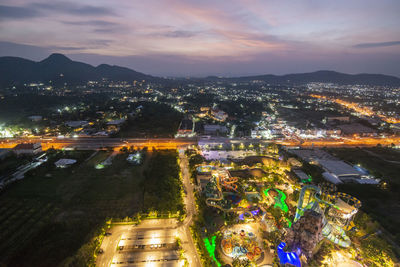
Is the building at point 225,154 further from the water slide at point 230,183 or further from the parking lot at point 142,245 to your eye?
the parking lot at point 142,245

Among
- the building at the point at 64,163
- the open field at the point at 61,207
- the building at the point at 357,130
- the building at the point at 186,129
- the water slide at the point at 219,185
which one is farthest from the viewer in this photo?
the building at the point at 357,130

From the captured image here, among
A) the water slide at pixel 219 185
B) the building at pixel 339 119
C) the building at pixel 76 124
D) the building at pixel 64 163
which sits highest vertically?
the building at pixel 339 119

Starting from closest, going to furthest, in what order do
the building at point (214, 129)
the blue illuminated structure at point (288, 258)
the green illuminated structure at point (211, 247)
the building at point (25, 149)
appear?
1. the blue illuminated structure at point (288, 258)
2. the green illuminated structure at point (211, 247)
3. the building at point (25, 149)
4. the building at point (214, 129)

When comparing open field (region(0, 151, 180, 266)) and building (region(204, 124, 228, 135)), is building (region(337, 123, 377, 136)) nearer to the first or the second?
building (region(204, 124, 228, 135))

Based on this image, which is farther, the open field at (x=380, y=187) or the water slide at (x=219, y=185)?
the water slide at (x=219, y=185)

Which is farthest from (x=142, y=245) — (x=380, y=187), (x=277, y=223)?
(x=380, y=187)

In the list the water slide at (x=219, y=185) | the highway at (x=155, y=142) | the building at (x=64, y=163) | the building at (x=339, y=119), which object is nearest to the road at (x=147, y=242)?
the water slide at (x=219, y=185)

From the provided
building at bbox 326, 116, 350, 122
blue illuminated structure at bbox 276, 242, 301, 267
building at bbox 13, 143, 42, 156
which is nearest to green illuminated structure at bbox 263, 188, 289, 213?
blue illuminated structure at bbox 276, 242, 301, 267

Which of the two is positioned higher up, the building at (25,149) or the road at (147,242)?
the building at (25,149)
